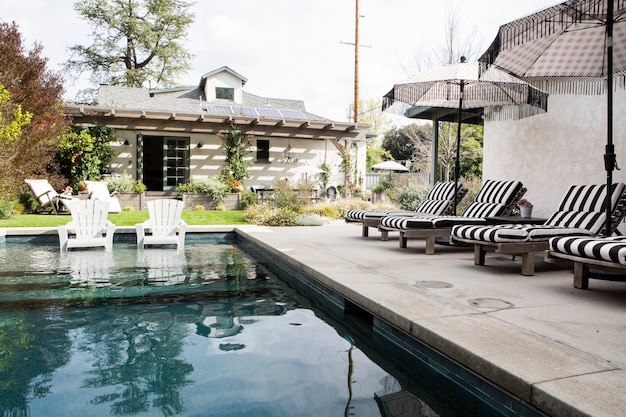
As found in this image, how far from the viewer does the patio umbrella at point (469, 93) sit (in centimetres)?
635

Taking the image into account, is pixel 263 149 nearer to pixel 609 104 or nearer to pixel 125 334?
pixel 609 104

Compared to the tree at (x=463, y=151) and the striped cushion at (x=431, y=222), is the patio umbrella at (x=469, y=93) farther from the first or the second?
the tree at (x=463, y=151)

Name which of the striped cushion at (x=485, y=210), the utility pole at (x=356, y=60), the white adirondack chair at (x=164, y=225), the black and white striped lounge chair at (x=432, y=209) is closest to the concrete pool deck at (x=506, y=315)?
the striped cushion at (x=485, y=210)

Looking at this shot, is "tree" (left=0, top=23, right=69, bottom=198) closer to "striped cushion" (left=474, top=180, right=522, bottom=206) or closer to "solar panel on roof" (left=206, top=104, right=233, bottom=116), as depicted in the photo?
"solar panel on roof" (left=206, top=104, right=233, bottom=116)

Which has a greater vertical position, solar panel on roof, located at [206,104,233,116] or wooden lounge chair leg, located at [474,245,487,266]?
solar panel on roof, located at [206,104,233,116]

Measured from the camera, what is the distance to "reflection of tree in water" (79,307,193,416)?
8.20 ft

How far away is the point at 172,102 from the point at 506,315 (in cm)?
1760

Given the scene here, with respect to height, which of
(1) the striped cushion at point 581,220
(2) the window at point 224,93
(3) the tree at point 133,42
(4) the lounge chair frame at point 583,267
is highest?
(3) the tree at point 133,42

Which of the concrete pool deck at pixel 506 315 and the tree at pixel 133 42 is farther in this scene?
the tree at pixel 133 42

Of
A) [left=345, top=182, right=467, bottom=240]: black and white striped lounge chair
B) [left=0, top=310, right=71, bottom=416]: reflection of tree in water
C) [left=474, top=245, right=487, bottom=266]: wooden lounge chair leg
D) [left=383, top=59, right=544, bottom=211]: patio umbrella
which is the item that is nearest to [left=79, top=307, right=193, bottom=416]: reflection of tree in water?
[left=0, top=310, right=71, bottom=416]: reflection of tree in water

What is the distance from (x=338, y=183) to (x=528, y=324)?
51.3 feet

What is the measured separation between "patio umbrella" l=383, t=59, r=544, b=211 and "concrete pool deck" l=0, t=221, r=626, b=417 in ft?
7.19

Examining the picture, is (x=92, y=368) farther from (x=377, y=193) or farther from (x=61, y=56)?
(x=61, y=56)

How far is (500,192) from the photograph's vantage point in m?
6.89
